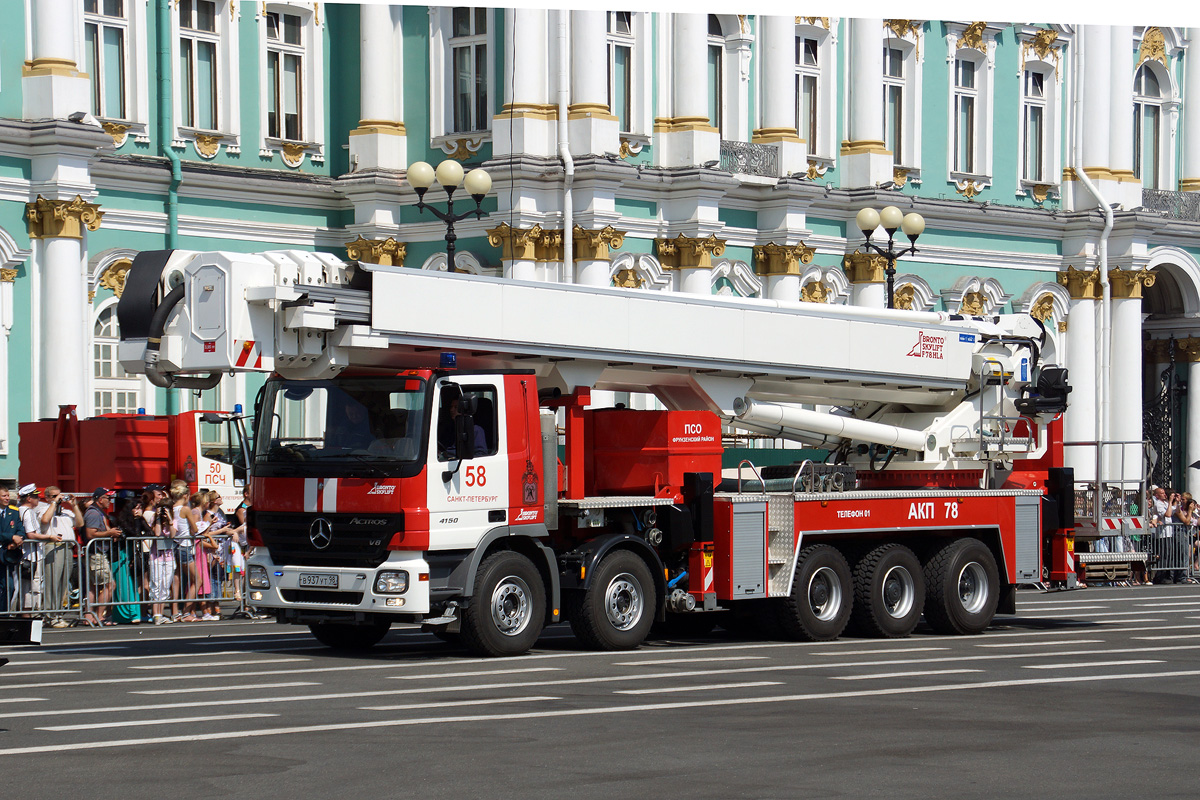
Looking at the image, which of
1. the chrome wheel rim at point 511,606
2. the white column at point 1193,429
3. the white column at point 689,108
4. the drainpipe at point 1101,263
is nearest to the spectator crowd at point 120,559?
the chrome wheel rim at point 511,606

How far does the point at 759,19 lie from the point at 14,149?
1478 cm

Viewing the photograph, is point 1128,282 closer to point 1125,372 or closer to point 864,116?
point 1125,372

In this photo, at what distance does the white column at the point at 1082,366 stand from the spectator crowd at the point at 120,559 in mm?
24775

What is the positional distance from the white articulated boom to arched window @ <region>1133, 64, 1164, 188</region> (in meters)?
25.6

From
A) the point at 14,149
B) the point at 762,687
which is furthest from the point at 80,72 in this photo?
the point at 762,687

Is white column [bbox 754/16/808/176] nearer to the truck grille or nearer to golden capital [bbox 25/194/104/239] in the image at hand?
golden capital [bbox 25/194/104/239]

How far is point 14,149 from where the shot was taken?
31578 mm

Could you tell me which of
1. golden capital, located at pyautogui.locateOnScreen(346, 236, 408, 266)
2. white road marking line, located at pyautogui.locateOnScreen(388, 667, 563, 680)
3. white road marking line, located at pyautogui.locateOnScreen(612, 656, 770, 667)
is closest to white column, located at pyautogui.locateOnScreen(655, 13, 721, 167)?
golden capital, located at pyautogui.locateOnScreen(346, 236, 408, 266)

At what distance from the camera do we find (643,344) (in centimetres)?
1931

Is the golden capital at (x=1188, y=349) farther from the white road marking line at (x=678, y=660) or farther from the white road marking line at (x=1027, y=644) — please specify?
the white road marking line at (x=678, y=660)

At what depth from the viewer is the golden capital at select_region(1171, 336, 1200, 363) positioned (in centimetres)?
4784

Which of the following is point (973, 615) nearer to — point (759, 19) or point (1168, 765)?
point (1168, 765)

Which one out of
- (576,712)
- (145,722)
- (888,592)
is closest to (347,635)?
(888,592)

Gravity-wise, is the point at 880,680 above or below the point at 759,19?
below
